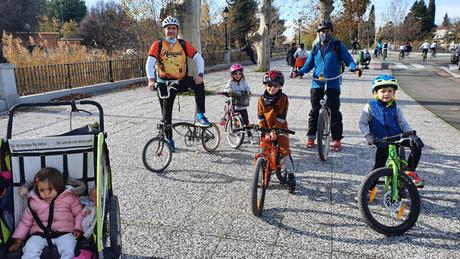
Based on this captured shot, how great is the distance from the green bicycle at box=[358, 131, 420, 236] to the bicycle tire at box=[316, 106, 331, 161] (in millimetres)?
1773

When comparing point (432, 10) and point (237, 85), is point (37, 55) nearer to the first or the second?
point (237, 85)

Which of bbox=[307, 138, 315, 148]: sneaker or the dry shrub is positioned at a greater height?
the dry shrub

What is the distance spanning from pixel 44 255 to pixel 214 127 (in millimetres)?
3786

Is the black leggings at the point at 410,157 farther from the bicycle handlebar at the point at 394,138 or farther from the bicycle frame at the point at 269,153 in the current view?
the bicycle frame at the point at 269,153

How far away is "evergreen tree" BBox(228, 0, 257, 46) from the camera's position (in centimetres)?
3848

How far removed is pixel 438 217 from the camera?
3.69 metres

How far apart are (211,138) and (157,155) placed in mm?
1121

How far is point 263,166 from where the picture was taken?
3777mm

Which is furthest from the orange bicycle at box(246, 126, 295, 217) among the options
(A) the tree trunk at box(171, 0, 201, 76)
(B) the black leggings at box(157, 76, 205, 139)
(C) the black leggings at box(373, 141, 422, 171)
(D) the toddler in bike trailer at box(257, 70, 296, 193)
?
(A) the tree trunk at box(171, 0, 201, 76)

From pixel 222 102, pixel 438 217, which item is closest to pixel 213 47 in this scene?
pixel 222 102

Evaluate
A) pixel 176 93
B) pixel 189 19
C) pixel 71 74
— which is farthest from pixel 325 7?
pixel 176 93

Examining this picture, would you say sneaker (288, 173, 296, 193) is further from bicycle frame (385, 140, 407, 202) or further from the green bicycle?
bicycle frame (385, 140, 407, 202)

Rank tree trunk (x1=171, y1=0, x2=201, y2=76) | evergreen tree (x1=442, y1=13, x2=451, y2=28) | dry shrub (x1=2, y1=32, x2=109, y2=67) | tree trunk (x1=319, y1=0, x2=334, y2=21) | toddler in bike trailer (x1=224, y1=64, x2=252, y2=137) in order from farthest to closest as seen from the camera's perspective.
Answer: evergreen tree (x1=442, y1=13, x2=451, y2=28) < tree trunk (x1=319, y1=0, x2=334, y2=21) < dry shrub (x1=2, y1=32, x2=109, y2=67) < tree trunk (x1=171, y1=0, x2=201, y2=76) < toddler in bike trailer (x1=224, y1=64, x2=252, y2=137)

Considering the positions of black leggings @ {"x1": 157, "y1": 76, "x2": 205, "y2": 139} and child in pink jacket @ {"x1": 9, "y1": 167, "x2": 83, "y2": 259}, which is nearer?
child in pink jacket @ {"x1": 9, "y1": 167, "x2": 83, "y2": 259}
